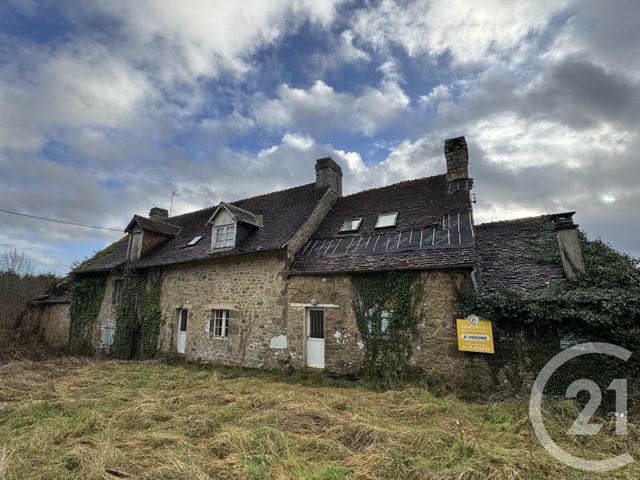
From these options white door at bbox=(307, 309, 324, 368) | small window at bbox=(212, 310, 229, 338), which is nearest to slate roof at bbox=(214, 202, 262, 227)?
small window at bbox=(212, 310, 229, 338)

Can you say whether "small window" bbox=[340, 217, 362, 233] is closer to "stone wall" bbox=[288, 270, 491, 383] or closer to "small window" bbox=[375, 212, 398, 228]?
"small window" bbox=[375, 212, 398, 228]

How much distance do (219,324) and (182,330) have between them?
2220 millimetres

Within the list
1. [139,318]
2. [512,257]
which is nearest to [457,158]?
[512,257]

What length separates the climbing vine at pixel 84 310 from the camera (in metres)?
16.2

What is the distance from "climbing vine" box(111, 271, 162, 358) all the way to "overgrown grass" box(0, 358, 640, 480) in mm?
5598

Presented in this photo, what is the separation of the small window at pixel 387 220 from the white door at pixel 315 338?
3.81 metres

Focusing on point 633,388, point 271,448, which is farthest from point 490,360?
point 271,448

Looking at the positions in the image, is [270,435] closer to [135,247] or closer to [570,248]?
[570,248]

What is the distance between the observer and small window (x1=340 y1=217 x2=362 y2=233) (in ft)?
40.4

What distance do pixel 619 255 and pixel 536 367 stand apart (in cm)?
451

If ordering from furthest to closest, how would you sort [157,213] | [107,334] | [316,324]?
[157,213]
[107,334]
[316,324]

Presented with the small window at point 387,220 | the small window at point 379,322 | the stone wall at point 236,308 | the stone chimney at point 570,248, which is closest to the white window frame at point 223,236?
the stone wall at point 236,308

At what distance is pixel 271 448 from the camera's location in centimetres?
450

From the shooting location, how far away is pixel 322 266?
10.7 m
